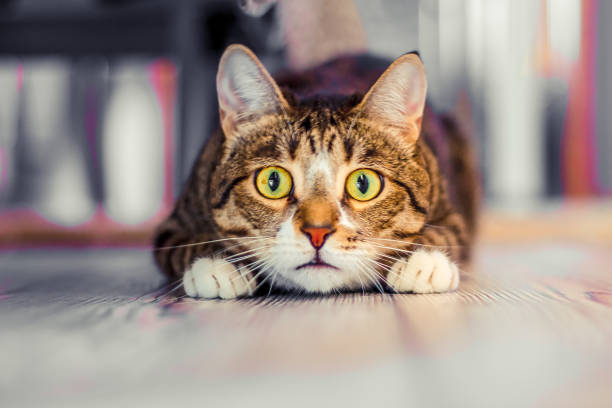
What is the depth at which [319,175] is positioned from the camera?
782 mm

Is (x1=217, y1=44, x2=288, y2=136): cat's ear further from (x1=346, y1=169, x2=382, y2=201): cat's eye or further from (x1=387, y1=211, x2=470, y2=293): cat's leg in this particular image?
(x1=387, y1=211, x2=470, y2=293): cat's leg

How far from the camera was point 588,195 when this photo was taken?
9.44 ft

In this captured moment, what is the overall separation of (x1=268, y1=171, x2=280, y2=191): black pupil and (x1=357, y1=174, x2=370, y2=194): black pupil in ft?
0.46

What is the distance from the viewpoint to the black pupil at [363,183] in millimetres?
807

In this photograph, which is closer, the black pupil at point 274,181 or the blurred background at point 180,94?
the black pupil at point 274,181

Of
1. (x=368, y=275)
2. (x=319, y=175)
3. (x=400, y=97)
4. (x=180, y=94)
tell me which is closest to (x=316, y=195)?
(x=319, y=175)

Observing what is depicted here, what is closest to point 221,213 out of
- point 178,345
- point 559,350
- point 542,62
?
point 178,345

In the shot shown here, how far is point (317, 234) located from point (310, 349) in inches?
10.1

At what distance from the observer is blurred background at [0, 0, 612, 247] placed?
212 centimetres

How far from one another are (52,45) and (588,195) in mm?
3119

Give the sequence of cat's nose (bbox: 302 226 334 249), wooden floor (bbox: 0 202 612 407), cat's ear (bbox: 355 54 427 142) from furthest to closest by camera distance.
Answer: cat's ear (bbox: 355 54 427 142), cat's nose (bbox: 302 226 334 249), wooden floor (bbox: 0 202 612 407)

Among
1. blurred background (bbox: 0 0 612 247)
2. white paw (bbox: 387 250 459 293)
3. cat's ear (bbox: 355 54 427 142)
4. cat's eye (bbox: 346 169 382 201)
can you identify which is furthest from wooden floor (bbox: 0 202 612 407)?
blurred background (bbox: 0 0 612 247)

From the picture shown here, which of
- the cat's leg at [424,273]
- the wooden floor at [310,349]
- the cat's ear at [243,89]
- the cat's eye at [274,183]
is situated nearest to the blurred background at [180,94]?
the cat's ear at [243,89]

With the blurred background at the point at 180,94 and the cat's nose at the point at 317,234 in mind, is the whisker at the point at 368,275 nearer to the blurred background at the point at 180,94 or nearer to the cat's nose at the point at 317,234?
the cat's nose at the point at 317,234
